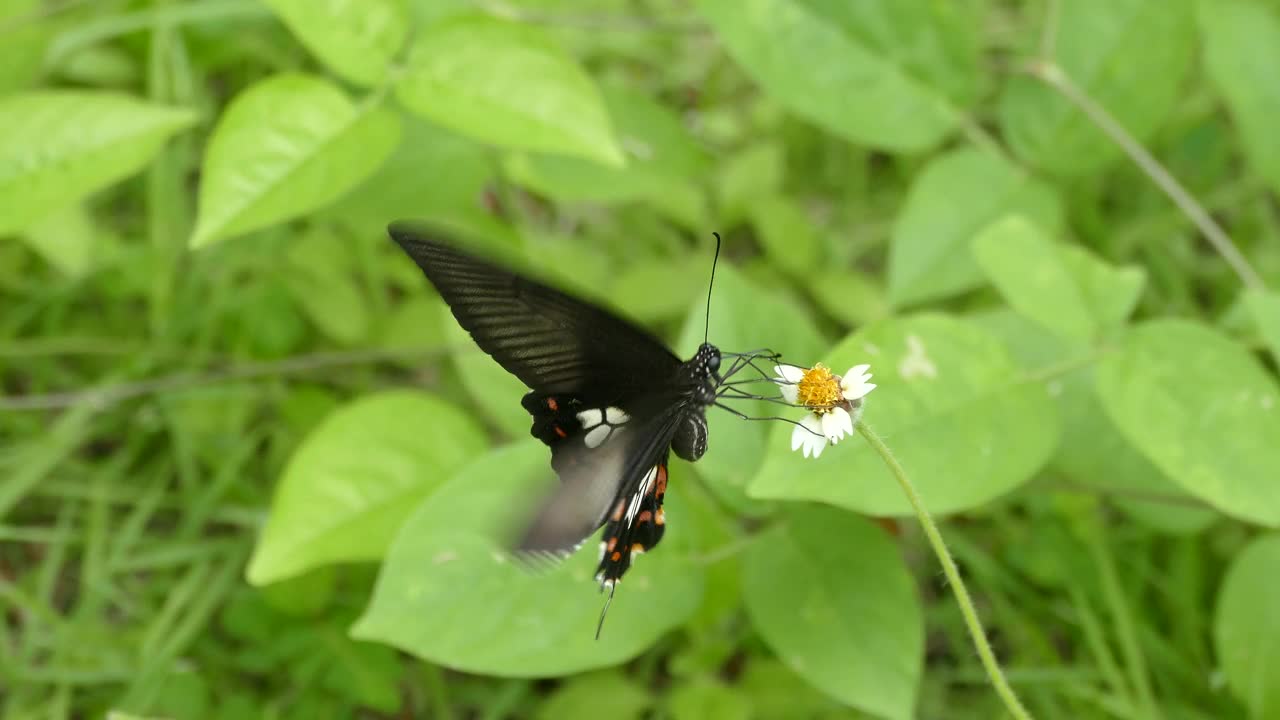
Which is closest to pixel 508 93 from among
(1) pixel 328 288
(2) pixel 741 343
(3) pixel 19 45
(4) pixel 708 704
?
(2) pixel 741 343

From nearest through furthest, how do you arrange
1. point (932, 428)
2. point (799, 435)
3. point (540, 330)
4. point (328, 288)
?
point (540, 330)
point (799, 435)
point (932, 428)
point (328, 288)

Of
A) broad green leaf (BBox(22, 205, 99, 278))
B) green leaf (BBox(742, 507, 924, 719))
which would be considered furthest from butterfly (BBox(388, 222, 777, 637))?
broad green leaf (BBox(22, 205, 99, 278))

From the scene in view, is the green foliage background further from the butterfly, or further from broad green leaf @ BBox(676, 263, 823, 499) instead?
the butterfly

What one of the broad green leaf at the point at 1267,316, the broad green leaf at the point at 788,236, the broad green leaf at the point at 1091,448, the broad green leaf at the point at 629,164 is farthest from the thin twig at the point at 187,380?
the broad green leaf at the point at 1267,316

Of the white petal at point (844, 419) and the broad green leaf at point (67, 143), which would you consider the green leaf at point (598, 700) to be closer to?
the white petal at point (844, 419)

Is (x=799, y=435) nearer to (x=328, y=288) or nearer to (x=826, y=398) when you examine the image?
(x=826, y=398)

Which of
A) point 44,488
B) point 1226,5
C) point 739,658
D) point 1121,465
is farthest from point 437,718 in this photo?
point 1226,5

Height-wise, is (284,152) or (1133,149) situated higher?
(1133,149)
